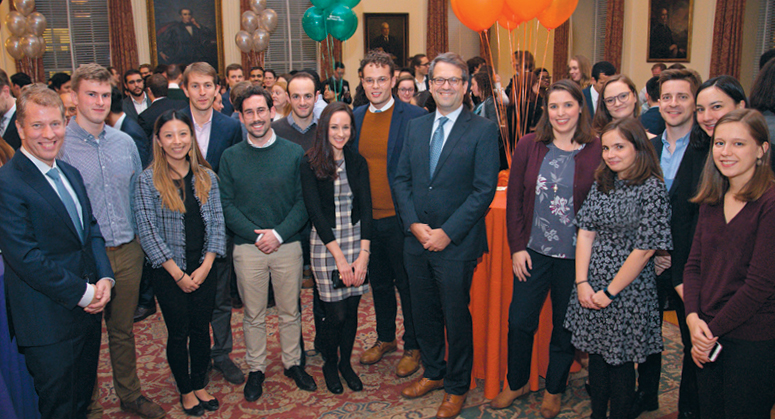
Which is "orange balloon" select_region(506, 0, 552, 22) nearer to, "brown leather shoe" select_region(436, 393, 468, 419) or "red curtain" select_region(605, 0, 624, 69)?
"brown leather shoe" select_region(436, 393, 468, 419)

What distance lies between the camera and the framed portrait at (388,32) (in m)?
11.7

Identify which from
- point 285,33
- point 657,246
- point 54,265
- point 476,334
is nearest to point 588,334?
point 657,246

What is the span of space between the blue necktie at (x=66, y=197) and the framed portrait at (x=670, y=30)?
10.6 metres

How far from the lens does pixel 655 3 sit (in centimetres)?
1012

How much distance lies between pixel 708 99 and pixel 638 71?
921 centimetres

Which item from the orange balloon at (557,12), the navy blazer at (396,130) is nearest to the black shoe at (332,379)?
the navy blazer at (396,130)

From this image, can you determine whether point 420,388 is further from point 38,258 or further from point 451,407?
point 38,258

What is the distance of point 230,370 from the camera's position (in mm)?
3355

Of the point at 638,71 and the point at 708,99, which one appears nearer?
the point at 708,99

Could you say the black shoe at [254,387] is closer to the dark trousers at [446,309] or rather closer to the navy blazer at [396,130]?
the dark trousers at [446,309]

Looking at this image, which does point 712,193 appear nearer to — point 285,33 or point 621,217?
point 621,217

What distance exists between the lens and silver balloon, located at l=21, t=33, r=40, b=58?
30.3 feet

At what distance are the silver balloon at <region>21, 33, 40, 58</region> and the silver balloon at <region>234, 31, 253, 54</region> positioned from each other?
3.38 meters

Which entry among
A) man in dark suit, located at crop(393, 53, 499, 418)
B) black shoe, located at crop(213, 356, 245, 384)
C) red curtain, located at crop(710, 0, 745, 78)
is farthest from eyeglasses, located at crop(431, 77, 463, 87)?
red curtain, located at crop(710, 0, 745, 78)
